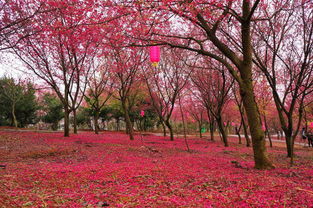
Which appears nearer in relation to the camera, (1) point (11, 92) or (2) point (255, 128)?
(2) point (255, 128)

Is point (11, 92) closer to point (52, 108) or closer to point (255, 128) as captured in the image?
point (52, 108)

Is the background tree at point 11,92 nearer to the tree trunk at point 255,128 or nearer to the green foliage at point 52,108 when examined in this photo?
the green foliage at point 52,108

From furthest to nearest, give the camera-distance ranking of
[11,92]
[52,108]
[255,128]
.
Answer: [52,108] → [11,92] → [255,128]

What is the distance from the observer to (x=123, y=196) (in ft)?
11.4

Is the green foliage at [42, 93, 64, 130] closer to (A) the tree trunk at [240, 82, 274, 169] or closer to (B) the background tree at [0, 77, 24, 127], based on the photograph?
(B) the background tree at [0, 77, 24, 127]

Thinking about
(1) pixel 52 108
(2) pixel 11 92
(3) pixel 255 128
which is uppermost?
(2) pixel 11 92

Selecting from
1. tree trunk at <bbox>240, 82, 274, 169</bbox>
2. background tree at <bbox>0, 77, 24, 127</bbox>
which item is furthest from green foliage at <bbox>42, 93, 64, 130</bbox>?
tree trunk at <bbox>240, 82, 274, 169</bbox>

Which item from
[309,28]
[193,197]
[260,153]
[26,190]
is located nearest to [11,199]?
[26,190]

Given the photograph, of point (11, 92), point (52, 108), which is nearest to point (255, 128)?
point (11, 92)

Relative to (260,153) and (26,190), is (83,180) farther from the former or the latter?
(260,153)

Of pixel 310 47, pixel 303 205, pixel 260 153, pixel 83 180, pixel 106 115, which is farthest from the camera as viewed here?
pixel 106 115

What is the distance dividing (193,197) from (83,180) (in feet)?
8.43

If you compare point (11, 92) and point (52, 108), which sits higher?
point (11, 92)

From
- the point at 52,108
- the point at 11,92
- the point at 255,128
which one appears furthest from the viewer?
the point at 52,108
